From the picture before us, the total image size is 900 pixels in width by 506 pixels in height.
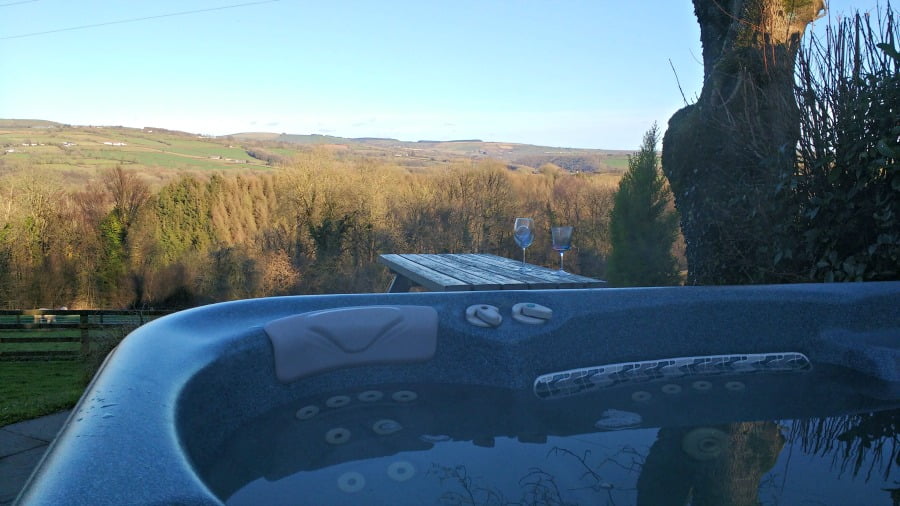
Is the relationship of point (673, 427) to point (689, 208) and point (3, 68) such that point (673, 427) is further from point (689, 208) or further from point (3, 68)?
point (3, 68)

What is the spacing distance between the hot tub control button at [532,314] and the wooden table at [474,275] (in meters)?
0.63

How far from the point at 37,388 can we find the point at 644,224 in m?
7.96

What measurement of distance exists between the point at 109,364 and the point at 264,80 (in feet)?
59.8

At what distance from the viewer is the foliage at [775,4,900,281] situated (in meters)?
2.22

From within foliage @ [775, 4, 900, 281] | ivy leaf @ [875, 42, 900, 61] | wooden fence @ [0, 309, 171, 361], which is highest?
ivy leaf @ [875, 42, 900, 61]

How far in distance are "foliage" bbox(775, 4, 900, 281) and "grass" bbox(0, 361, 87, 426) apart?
3212 millimetres

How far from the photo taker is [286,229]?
15875mm

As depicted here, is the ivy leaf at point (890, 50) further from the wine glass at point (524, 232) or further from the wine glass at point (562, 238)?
the wine glass at point (524, 232)

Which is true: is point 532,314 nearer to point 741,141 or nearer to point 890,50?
point 890,50

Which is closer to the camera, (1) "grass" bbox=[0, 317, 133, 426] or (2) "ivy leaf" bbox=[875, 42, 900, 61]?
(2) "ivy leaf" bbox=[875, 42, 900, 61]

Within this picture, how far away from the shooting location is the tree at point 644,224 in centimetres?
965

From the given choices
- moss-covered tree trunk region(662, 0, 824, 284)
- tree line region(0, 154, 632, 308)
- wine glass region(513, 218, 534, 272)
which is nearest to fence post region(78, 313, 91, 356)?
wine glass region(513, 218, 534, 272)

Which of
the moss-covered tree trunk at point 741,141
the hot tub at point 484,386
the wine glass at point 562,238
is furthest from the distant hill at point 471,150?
the hot tub at point 484,386

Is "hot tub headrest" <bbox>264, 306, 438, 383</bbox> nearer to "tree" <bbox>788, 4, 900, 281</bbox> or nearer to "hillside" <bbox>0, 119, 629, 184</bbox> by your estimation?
"tree" <bbox>788, 4, 900, 281</bbox>
